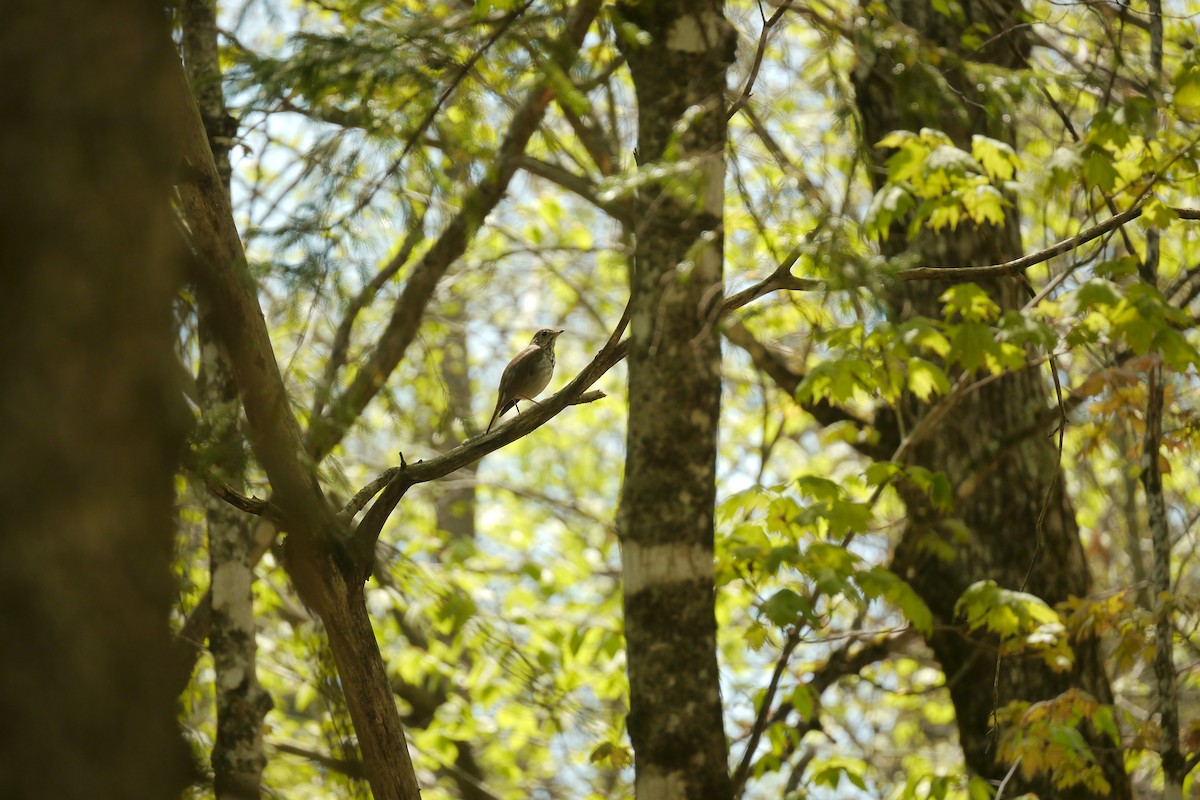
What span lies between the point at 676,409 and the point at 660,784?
1334 mm

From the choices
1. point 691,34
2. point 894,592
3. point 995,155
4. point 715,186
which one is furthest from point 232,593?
point 995,155

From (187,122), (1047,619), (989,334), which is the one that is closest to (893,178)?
(989,334)

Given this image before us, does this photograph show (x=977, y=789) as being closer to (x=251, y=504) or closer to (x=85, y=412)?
(x=251, y=504)

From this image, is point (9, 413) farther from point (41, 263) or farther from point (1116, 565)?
point (1116, 565)

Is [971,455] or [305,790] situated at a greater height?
[971,455]

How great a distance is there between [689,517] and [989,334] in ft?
4.57

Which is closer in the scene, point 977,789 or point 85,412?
point 85,412

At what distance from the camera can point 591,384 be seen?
2387 mm

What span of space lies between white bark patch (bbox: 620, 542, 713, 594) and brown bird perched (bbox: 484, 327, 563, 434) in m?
1.13

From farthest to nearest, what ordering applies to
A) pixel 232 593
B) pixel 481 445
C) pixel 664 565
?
pixel 232 593, pixel 664 565, pixel 481 445

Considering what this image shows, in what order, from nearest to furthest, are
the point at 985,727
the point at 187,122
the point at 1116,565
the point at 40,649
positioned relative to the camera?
the point at 40,649 < the point at 187,122 < the point at 985,727 < the point at 1116,565

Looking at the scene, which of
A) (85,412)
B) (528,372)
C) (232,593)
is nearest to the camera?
(85,412)

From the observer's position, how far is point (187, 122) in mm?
1930

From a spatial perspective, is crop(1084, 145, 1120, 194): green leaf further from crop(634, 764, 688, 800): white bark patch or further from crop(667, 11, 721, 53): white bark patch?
crop(634, 764, 688, 800): white bark patch
